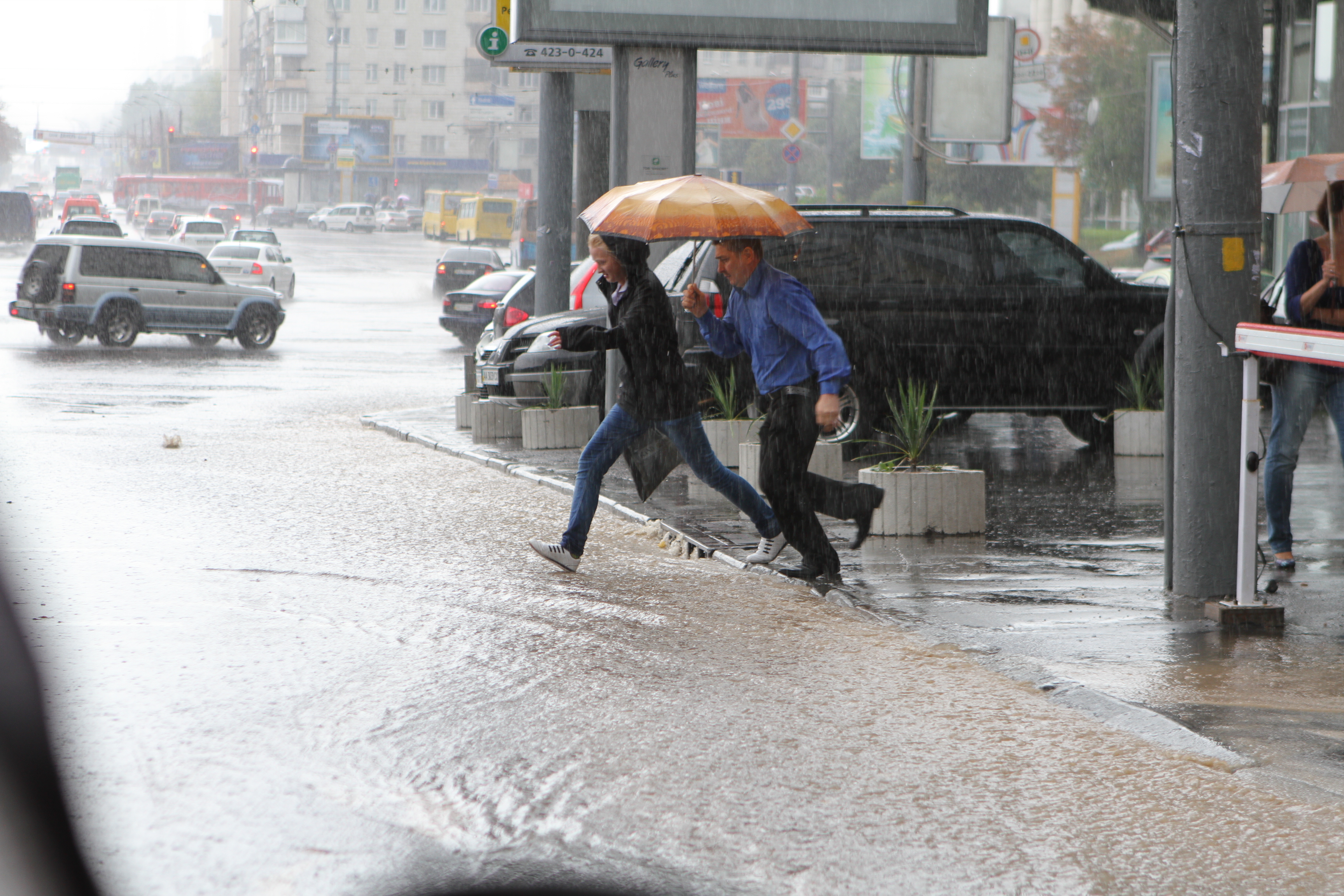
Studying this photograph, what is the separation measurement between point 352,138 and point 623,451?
115 meters

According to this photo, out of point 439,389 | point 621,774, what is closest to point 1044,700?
point 621,774

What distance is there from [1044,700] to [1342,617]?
2033mm

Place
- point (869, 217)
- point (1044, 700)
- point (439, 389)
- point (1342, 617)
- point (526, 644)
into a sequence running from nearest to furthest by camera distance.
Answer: point (1044, 700)
point (526, 644)
point (1342, 617)
point (869, 217)
point (439, 389)

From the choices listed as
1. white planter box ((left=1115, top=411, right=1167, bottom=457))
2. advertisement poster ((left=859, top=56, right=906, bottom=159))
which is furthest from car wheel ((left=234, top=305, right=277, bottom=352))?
advertisement poster ((left=859, top=56, right=906, bottom=159))

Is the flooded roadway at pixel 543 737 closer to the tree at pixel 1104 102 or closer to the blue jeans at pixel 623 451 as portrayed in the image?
the blue jeans at pixel 623 451

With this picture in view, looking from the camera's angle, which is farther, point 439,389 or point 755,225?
point 439,389

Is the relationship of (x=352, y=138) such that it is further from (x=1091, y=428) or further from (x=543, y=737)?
(x=543, y=737)

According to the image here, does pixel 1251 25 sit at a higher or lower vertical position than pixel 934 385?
higher

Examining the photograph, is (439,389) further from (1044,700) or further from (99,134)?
(99,134)

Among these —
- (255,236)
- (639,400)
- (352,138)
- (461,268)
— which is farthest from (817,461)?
(352,138)

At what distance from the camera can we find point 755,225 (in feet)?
24.7

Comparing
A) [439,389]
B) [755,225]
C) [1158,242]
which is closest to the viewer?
[755,225]

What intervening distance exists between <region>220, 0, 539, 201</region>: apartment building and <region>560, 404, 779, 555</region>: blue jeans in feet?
378

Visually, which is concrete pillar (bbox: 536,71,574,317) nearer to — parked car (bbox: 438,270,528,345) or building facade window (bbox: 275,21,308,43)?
parked car (bbox: 438,270,528,345)
